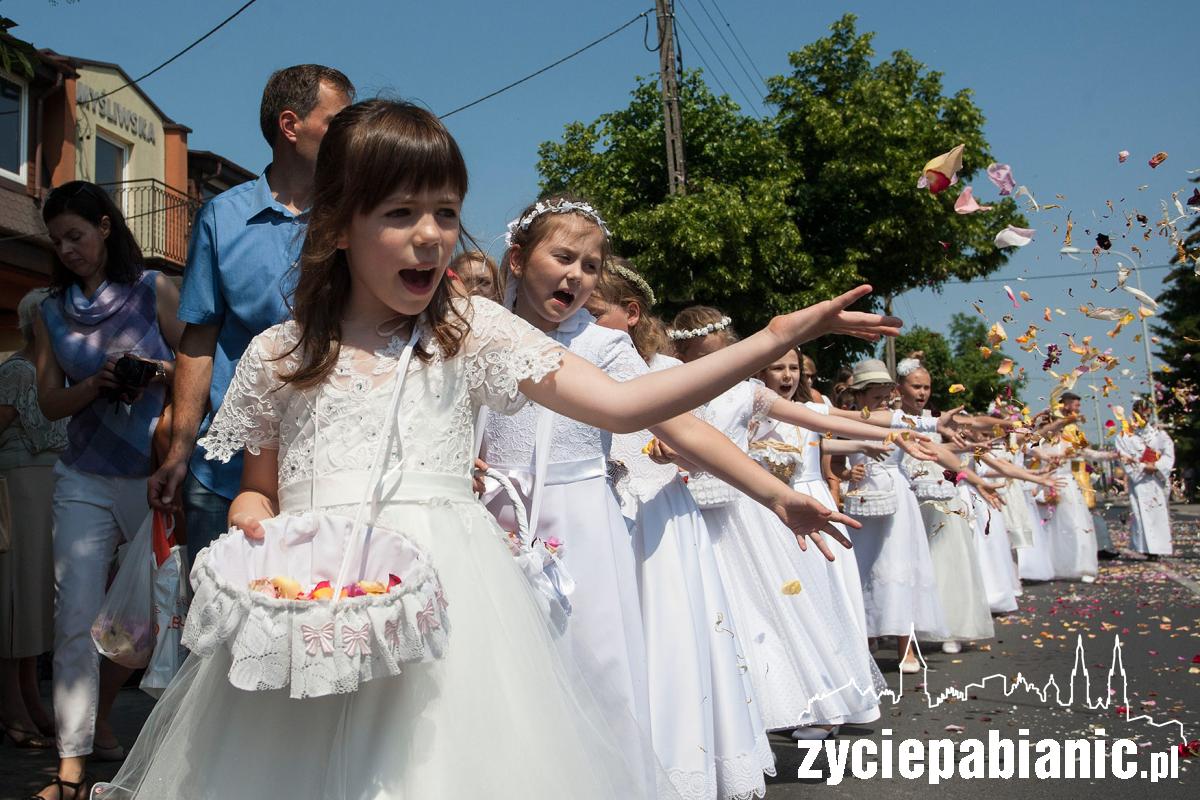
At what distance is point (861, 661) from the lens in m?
6.42

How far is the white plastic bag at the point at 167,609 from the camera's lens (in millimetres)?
3756

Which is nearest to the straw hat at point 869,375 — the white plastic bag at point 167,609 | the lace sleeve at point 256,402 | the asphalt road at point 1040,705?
the asphalt road at point 1040,705

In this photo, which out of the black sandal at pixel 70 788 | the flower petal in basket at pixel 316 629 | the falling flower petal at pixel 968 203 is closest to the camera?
the flower petal in basket at pixel 316 629

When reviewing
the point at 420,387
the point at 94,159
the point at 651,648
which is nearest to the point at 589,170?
the point at 94,159

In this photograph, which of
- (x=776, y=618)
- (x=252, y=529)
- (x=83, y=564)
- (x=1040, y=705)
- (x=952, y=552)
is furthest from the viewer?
(x=952, y=552)

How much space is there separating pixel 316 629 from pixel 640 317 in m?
4.00

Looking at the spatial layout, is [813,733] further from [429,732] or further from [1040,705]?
[429,732]

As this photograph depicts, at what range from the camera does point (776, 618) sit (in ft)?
19.7

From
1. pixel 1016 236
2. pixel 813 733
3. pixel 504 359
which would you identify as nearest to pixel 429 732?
pixel 504 359

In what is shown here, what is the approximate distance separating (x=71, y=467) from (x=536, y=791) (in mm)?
3439

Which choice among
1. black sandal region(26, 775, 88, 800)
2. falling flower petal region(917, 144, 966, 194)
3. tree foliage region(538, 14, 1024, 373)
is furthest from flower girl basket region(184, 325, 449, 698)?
tree foliage region(538, 14, 1024, 373)

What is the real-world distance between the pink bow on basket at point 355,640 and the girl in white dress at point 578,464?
5.20 ft

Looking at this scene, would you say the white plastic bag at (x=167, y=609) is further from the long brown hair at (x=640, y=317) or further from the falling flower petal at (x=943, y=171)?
the falling flower petal at (x=943, y=171)

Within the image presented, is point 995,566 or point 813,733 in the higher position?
point 995,566
